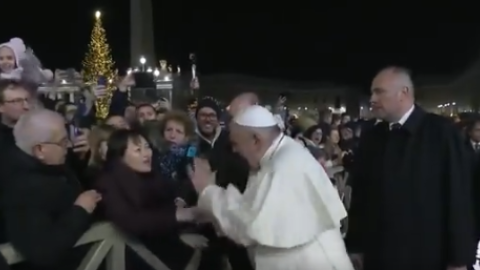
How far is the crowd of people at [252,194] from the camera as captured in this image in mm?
3596

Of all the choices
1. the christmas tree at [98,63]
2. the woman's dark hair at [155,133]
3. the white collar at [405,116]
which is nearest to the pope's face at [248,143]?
the white collar at [405,116]

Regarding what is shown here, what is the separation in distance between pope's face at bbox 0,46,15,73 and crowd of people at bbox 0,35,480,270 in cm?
92

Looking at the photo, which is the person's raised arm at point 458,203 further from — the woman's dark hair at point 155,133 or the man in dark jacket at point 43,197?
the woman's dark hair at point 155,133

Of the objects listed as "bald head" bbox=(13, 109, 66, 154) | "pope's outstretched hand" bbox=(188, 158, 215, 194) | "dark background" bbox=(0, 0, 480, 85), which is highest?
"dark background" bbox=(0, 0, 480, 85)

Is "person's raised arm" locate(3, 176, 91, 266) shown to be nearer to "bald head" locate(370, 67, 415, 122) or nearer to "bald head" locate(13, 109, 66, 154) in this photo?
"bald head" locate(13, 109, 66, 154)

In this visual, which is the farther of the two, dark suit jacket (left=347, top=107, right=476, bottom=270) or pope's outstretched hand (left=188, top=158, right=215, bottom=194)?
dark suit jacket (left=347, top=107, right=476, bottom=270)

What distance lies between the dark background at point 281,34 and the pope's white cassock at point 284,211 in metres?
10.8

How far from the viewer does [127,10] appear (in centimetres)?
1562

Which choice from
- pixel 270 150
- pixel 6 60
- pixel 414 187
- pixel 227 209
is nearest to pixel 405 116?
pixel 414 187

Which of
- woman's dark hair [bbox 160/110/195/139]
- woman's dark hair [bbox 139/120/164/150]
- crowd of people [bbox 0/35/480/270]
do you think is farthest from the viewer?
woman's dark hair [bbox 160/110/195/139]

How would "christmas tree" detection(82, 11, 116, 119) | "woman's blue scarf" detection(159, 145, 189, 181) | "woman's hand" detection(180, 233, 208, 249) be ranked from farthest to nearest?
"christmas tree" detection(82, 11, 116, 119), "woman's blue scarf" detection(159, 145, 189, 181), "woman's hand" detection(180, 233, 208, 249)

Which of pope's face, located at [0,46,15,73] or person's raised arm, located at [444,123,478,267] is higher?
pope's face, located at [0,46,15,73]

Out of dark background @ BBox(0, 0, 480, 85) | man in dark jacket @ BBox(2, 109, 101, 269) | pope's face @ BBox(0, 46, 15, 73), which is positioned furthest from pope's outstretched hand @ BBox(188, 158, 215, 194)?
dark background @ BBox(0, 0, 480, 85)

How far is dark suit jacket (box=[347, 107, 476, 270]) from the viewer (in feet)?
13.6
